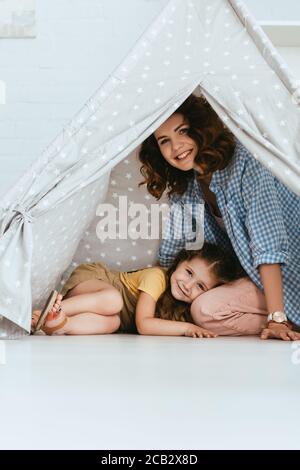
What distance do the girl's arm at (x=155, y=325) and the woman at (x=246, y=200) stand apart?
20 centimetres

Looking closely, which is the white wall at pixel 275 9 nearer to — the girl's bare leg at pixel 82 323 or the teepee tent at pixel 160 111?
the teepee tent at pixel 160 111

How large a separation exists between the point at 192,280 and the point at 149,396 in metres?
0.98

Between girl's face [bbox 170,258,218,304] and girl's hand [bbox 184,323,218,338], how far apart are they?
79 mm

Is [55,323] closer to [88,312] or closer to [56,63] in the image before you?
[88,312]

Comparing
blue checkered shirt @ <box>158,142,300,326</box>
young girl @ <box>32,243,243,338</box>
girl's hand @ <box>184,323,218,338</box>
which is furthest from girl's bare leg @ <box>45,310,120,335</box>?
blue checkered shirt @ <box>158,142,300,326</box>

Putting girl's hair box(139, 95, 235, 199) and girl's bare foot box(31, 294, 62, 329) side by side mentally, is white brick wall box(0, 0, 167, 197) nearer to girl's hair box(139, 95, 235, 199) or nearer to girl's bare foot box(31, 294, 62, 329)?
girl's hair box(139, 95, 235, 199)

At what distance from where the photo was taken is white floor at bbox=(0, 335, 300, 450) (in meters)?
0.89

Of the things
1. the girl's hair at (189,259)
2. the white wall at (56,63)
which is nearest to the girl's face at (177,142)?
the girl's hair at (189,259)

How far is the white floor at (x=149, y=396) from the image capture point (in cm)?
89

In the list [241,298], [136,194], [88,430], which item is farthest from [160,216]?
[88,430]

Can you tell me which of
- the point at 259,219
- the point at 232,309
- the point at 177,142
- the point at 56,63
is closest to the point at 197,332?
the point at 232,309

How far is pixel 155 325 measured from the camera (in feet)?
6.89
